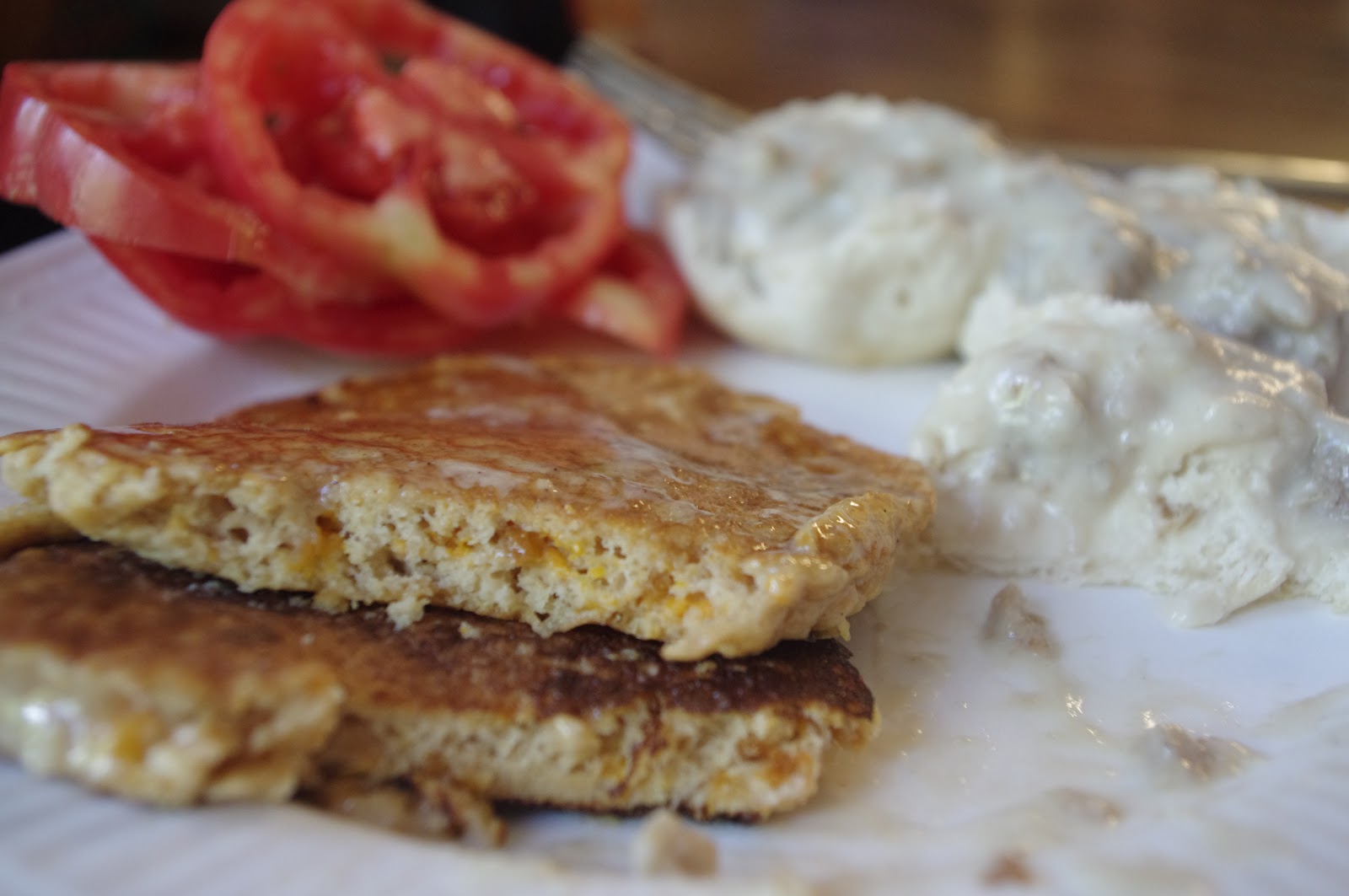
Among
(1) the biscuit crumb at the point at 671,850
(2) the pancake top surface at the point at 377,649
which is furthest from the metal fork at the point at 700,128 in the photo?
(1) the biscuit crumb at the point at 671,850

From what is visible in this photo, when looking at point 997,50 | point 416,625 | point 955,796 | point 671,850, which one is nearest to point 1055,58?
point 997,50

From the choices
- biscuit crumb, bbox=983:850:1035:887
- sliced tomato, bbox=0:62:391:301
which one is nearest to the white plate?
biscuit crumb, bbox=983:850:1035:887

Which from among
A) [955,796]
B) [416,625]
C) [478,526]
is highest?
[478,526]

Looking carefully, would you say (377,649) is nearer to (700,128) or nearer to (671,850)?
(671,850)

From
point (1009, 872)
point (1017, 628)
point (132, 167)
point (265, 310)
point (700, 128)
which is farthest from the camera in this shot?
point (700, 128)

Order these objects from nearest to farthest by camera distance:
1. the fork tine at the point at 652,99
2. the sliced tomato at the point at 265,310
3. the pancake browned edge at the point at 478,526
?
the pancake browned edge at the point at 478,526 → the sliced tomato at the point at 265,310 → the fork tine at the point at 652,99

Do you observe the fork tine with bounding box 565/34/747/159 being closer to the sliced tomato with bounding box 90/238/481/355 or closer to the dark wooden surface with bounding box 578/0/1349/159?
the dark wooden surface with bounding box 578/0/1349/159

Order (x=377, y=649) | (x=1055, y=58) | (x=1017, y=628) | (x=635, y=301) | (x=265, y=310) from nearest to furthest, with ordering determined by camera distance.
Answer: (x=377, y=649) → (x=1017, y=628) → (x=265, y=310) → (x=635, y=301) → (x=1055, y=58)

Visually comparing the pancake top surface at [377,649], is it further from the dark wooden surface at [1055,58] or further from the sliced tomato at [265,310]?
the dark wooden surface at [1055,58]

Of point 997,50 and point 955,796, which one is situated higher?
point 997,50
